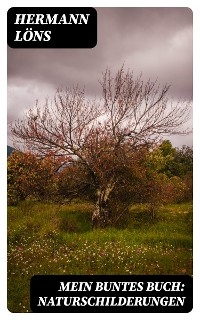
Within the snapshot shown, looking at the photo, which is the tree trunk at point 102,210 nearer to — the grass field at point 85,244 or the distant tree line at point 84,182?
the distant tree line at point 84,182

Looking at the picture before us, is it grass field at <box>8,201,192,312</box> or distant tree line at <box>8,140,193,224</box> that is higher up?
distant tree line at <box>8,140,193,224</box>

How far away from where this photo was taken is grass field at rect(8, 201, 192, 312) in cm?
774

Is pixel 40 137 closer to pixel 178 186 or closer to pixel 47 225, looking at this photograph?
pixel 47 225

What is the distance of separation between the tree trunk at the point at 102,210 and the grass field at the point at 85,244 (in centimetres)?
36

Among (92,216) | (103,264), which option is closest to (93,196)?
(92,216)

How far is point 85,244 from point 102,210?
9.17 ft

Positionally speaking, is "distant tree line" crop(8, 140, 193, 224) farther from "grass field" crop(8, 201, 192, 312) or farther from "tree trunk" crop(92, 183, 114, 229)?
"grass field" crop(8, 201, 192, 312)

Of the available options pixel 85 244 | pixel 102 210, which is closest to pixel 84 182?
pixel 102 210

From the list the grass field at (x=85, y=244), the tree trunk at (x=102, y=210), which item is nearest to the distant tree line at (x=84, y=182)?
the tree trunk at (x=102, y=210)

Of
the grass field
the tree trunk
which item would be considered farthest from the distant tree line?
the grass field

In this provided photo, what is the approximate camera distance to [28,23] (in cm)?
711

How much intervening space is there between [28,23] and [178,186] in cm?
941

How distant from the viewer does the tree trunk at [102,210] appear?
1231cm

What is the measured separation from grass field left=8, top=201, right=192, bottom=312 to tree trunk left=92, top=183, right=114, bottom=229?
14.1 inches
